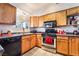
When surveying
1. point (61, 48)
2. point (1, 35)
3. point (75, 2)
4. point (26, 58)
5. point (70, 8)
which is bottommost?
point (26, 58)

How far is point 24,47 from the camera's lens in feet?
6.42

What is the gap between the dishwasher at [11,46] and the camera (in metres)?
1.74

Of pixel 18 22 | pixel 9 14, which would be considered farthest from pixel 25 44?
pixel 9 14

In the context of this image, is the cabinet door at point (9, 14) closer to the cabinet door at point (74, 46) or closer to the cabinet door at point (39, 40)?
the cabinet door at point (39, 40)

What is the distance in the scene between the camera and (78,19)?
5.76 feet

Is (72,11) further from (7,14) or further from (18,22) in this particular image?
(7,14)

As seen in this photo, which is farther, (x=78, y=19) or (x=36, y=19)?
(x=36, y=19)

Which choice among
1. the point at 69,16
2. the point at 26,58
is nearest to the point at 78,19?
the point at 69,16

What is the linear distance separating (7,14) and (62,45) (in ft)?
4.10

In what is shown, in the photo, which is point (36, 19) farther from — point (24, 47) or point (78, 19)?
point (78, 19)

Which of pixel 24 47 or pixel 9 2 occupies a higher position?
pixel 9 2

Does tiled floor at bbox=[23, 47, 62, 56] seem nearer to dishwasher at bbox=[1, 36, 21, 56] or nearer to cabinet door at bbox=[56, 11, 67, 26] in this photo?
dishwasher at bbox=[1, 36, 21, 56]

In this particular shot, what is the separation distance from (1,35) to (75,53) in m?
1.42

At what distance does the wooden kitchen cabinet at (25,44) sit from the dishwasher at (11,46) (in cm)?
6
